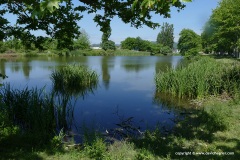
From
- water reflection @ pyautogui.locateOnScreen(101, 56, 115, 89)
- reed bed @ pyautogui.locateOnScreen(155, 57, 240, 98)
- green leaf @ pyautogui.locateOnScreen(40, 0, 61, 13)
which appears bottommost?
water reflection @ pyautogui.locateOnScreen(101, 56, 115, 89)

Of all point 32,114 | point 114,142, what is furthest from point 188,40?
point 114,142

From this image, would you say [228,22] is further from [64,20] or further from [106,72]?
[64,20]

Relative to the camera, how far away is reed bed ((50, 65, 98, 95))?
1625 cm

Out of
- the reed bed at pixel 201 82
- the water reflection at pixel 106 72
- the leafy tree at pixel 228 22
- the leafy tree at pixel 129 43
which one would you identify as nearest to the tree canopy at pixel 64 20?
the reed bed at pixel 201 82

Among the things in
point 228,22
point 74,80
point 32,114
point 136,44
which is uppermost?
point 228,22

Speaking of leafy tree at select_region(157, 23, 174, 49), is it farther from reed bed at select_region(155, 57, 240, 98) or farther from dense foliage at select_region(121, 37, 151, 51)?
reed bed at select_region(155, 57, 240, 98)

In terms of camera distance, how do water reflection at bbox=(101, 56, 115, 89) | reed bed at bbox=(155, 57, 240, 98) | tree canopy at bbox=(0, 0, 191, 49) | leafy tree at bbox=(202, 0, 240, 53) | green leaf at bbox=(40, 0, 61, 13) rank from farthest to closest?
leafy tree at bbox=(202, 0, 240, 53) < water reflection at bbox=(101, 56, 115, 89) < reed bed at bbox=(155, 57, 240, 98) < tree canopy at bbox=(0, 0, 191, 49) < green leaf at bbox=(40, 0, 61, 13)

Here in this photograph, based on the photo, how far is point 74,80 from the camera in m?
16.9

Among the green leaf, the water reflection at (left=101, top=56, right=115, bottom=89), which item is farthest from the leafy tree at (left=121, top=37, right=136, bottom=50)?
the green leaf

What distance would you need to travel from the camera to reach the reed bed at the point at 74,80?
16250 millimetres

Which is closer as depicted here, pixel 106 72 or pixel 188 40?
pixel 106 72

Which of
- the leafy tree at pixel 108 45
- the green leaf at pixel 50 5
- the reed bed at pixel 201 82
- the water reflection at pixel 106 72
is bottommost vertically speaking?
the water reflection at pixel 106 72

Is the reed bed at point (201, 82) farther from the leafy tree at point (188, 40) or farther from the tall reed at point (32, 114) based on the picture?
the leafy tree at point (188, 40)

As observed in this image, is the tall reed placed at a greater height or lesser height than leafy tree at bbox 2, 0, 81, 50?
lesser
